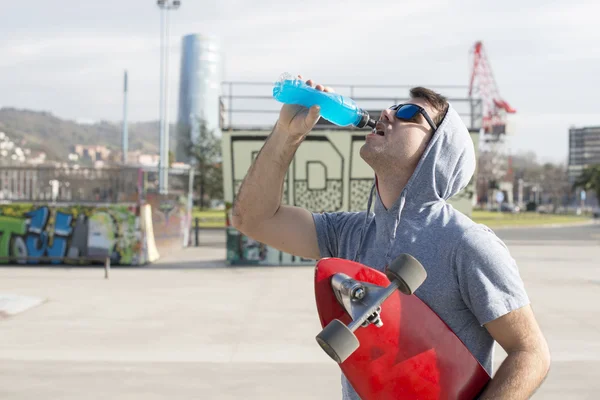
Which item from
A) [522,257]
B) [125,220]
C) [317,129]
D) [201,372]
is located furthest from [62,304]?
[522,257]

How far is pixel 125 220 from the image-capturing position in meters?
18.0

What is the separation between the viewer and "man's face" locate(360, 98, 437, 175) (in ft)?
7.76

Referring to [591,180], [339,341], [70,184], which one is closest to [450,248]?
[339,341]

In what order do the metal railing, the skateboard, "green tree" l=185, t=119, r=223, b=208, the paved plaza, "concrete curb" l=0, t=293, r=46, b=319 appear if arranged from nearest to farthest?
the skateboard, the paved plaza, "concrete curb" l=0, t=293, r=46, b=319, the metal railing, "green tree" l=185, t=119, r=223, b=208

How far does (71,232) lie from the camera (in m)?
17.9

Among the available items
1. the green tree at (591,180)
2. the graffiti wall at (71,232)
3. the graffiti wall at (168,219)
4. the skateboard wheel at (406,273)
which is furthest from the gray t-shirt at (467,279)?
the green tree at (591,180)

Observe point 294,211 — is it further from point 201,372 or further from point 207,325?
point 207,325

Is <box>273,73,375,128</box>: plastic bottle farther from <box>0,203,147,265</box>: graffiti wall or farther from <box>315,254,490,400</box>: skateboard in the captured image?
<box>0,203,147,265</box>: graffiti wall

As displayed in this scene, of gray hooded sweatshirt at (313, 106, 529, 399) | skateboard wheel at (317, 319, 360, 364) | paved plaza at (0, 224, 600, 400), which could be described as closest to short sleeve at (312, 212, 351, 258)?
gray hooded sweatshirt at (313, 106, 529, 399)

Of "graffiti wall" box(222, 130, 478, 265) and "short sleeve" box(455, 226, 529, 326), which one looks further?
"graffiti wall" box(222, 130, 478, 265)

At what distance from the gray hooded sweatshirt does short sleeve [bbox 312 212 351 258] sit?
0.87ft

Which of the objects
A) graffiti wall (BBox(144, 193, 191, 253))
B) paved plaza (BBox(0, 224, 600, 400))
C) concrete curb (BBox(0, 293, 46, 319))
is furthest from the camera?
graffiti wall (BBox(144, 193, 191, 253))

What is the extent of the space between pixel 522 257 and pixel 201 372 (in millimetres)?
14992

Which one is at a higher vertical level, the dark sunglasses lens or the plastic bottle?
the plastic bottle
